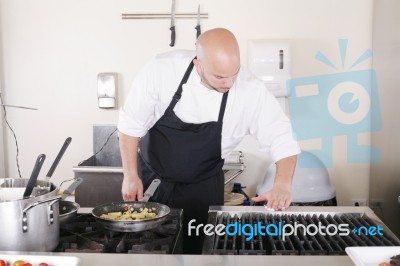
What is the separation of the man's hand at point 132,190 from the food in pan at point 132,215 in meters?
0.36

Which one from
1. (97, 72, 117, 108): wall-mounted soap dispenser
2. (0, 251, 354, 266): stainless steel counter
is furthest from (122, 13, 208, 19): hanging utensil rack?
(0, 251, 354, 266): stainless steel counter

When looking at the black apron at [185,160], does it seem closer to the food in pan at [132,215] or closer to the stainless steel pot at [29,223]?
the food in pan at [132,215]

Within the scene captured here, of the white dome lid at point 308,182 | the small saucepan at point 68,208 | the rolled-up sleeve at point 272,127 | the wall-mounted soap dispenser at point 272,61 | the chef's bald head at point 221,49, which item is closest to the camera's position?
the small saucepan at point 68,208

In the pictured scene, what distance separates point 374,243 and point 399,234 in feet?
5.19

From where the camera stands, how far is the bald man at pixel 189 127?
1.94m

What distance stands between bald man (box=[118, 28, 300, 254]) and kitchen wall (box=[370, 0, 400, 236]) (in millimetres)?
1127

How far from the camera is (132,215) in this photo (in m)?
1.46

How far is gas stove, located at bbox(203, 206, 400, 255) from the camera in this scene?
121 centimetres

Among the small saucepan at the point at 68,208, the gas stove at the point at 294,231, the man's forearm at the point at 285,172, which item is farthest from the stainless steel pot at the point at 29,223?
the man's forearm at the point at 285,172

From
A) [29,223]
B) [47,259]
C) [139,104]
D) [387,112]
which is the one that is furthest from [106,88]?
[47,259]

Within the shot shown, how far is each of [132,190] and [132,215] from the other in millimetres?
460

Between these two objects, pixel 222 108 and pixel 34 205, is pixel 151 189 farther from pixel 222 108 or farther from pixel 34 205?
pixel 34 205

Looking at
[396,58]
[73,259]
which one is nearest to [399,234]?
[396,58]

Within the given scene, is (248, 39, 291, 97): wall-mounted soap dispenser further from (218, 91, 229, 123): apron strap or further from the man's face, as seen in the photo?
the man's face
